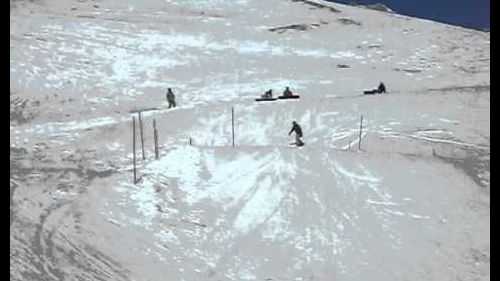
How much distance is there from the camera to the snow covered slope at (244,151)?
13789mm

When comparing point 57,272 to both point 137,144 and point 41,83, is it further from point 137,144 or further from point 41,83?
point 41,83

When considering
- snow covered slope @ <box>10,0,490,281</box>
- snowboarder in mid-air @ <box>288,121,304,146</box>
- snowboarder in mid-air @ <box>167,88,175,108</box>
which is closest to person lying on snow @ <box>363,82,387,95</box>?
snow covered slope @ <box>10,0,490,281</box>

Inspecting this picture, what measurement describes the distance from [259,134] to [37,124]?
6967 millimetres

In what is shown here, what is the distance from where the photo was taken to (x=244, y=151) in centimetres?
1973

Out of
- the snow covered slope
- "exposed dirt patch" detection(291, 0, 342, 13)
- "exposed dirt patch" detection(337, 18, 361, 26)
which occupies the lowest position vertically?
the snow covered slope

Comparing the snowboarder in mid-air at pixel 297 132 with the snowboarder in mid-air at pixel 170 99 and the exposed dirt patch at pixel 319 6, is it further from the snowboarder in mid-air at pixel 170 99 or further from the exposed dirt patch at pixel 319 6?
the exposed dirt patch at pixel 319 6

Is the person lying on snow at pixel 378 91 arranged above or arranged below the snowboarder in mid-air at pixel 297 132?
above

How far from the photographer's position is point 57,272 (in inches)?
469

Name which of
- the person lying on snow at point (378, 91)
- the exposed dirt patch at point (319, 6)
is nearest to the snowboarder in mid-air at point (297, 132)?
the person lying on snow at point (378, 91)

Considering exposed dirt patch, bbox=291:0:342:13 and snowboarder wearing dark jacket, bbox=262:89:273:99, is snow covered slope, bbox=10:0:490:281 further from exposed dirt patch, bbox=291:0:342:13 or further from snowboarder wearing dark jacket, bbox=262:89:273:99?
exposed dirt patch, bbox=291:0:342:13

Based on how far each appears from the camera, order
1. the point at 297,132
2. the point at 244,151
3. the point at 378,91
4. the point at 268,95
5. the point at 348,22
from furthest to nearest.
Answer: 1. the point at 348,22
2. the point at 378,91
3. the point at 268,95
4. the point at 297,132
5. the point at 244,151

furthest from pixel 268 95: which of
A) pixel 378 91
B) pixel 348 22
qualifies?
pixel 348 22

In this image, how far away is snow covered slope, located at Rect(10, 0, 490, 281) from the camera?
45.2 feet

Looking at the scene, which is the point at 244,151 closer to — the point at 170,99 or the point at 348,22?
the point at 170,99
